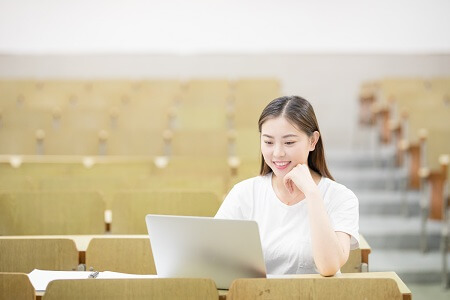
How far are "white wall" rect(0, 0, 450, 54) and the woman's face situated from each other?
520 centimetres

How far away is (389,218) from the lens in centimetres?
452

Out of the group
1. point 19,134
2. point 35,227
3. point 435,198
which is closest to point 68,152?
point 19,134

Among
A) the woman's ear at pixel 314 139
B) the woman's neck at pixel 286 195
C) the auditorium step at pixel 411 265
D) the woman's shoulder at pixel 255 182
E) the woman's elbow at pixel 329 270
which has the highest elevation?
the woman's ear at pixel 314 139

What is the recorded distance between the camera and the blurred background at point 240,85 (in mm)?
4457

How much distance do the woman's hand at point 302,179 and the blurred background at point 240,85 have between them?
6.78ft

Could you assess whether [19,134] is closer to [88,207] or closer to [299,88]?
[88,207]

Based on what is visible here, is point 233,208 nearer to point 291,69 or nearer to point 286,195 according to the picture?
point 286,195

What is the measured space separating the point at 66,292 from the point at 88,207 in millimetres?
1279

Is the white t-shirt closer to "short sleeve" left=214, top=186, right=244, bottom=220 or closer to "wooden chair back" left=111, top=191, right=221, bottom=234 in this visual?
"short sleeve" left=214, top=186, right=244, bottom=220

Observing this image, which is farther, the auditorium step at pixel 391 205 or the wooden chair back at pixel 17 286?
the auditorium step at pixel 391 205

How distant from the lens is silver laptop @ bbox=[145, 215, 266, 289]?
1615 millimetres

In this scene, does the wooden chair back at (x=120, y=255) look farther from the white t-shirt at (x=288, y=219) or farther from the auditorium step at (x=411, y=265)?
the auditorium step at (x=411, y=265)

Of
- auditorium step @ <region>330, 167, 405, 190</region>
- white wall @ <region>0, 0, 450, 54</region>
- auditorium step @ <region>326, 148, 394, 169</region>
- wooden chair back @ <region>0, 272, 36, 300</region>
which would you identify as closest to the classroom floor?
auditorium step @ <region>330, 167, 405, 190</region>

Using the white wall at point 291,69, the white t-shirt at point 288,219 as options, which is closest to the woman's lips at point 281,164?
the white t-shirt at point 288,219
